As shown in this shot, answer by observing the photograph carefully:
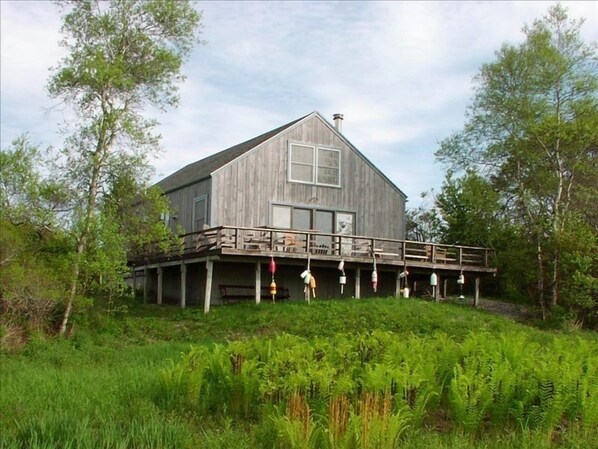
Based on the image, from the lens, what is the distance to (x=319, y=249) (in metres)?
27.7

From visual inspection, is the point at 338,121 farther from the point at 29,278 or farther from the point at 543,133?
the point at 29,278

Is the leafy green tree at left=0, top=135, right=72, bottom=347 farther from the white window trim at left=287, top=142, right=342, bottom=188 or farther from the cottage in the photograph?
the white window trim at left=287, top=142, right=342, bottom=188

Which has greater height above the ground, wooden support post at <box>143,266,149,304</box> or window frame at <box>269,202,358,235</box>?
window frame at <box>269,202,358,235</box>

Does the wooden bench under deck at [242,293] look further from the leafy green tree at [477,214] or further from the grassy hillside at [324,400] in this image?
the grassy hillside at [324,400]

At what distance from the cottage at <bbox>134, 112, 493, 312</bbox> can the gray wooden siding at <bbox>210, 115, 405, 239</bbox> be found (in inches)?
1.6

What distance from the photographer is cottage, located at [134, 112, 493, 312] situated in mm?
27328

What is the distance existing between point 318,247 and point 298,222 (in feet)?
7.20

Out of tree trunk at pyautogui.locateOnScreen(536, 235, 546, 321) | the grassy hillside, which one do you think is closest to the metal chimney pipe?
tree trunk at pyautogui.locateOnScreen(536, 235, 546, 321)

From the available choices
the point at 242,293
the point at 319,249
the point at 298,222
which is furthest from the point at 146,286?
the point at 319,249

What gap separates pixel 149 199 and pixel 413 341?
1197 centimetres

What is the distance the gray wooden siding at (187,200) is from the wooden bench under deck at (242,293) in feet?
8.65

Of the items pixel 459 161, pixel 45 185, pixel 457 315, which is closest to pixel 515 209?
pixel 459 161

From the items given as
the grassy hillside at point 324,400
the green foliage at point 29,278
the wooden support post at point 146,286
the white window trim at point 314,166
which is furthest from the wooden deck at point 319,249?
the grassy hillside at point 324,400

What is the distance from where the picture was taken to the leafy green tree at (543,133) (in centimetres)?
2844
